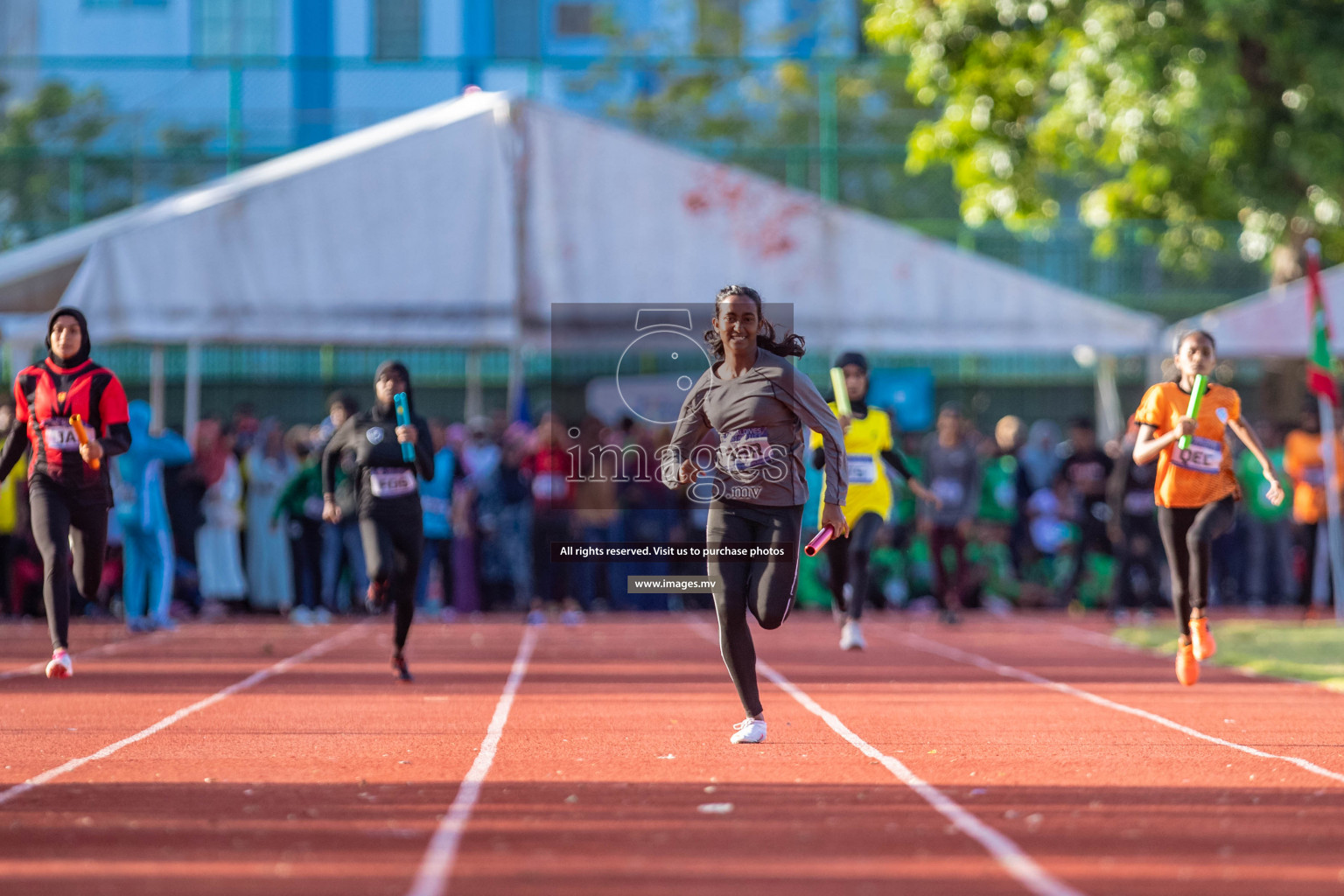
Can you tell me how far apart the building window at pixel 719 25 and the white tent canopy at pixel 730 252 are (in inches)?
826

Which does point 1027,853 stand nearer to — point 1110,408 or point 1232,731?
point 1232,731

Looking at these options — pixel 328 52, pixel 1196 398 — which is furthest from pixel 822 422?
pixel 328 52

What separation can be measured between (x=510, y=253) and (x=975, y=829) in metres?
13.5

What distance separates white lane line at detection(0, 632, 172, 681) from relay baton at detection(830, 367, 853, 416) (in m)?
5.67

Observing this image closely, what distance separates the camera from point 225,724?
393 inches

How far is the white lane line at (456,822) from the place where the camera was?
18.2 ft

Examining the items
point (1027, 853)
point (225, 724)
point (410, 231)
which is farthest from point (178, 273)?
point (1027, 853)

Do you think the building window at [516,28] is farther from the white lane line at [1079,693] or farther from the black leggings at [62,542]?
the black leggings at [62,542]

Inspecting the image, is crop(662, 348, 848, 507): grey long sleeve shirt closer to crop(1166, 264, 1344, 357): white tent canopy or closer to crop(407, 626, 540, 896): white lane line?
crop(407, 626, 540, 896): white lane line

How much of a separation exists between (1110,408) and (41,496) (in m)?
12.9

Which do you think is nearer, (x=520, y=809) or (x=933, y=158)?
(x=520, y=809)

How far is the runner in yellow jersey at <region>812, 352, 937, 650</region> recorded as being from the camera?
1398 cm

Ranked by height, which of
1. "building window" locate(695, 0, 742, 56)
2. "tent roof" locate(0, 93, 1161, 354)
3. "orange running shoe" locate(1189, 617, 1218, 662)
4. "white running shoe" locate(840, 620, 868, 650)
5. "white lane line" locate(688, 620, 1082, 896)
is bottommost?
"white lane line" locate(688, 620, 1082, 896)

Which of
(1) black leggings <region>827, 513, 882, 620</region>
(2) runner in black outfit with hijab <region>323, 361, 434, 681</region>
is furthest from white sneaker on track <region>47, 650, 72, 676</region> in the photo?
(1) black leggings <region>827, 513, 882, 620</region>
